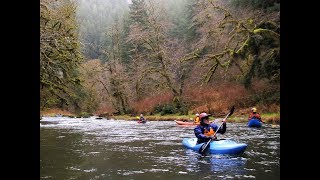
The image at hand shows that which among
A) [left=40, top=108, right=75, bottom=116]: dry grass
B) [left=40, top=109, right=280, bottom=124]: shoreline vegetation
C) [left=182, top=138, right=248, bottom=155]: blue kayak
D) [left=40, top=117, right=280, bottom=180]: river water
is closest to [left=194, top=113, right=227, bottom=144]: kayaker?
[left=182, top=138, right=248, bottom=155]: blue kayak

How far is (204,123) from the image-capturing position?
11.4m

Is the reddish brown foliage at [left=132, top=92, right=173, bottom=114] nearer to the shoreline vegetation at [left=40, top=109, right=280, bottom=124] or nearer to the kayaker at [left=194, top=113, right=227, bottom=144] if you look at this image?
the shoreline vegetation at [left=40, top=109, right=280, bottom=124]

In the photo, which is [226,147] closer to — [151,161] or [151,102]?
[151,161]

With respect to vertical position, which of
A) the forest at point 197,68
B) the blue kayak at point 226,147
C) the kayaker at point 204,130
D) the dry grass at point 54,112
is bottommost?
the dry grass at point 54,112

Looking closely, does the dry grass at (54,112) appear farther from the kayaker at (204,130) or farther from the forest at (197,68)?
the kayaker at (204,130)

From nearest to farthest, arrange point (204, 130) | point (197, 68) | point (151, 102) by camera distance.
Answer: point (204, 130) < point (151, 102) < point (197, 68)

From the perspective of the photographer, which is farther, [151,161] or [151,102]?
[151,102]

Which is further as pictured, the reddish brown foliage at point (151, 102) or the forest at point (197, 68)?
the reddish brown foliage at point (151, 102)

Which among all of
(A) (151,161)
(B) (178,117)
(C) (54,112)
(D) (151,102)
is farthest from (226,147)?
(C) (54,112)

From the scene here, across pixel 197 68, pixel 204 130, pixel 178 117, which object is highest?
pixel 197 68

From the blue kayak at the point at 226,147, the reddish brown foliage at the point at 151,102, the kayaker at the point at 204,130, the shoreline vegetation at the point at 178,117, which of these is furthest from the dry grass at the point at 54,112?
the blue kayak at the point at 226,147

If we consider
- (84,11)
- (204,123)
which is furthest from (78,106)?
(84,11)

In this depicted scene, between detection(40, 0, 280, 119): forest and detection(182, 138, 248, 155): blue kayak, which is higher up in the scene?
detection(40, 0, 280, 119): forest
